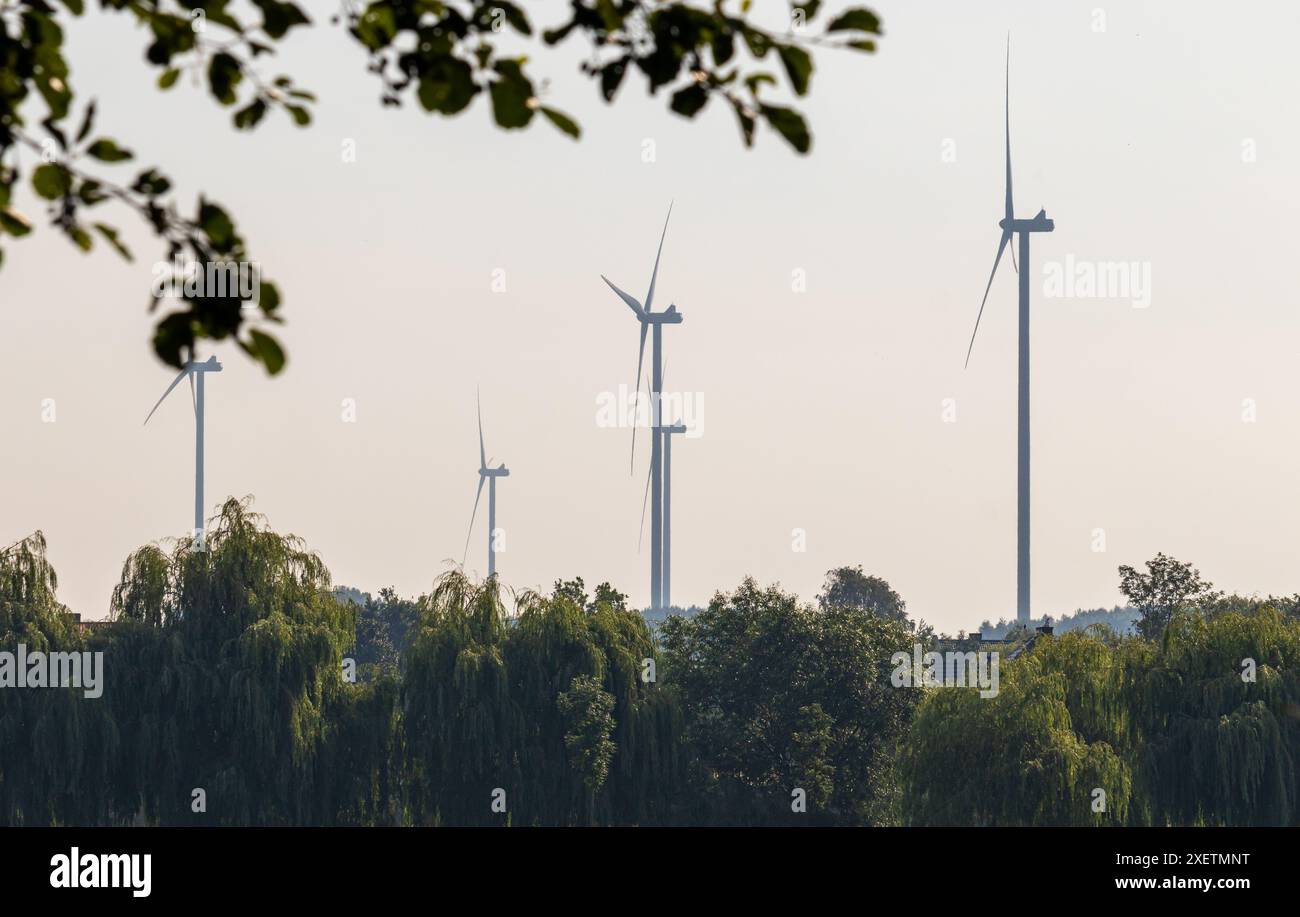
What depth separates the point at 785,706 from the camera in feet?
258

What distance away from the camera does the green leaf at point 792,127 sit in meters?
7.81

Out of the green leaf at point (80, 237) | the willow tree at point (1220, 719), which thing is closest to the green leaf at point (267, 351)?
the green leaf at point (80, 237)

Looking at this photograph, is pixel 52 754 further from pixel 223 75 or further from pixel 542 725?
pixel 223 75

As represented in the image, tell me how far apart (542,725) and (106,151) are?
210 ft

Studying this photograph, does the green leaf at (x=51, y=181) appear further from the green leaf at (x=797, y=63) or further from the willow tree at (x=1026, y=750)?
the willow tree at (x=1026, y=750)

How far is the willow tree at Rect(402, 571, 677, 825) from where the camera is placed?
69312 mm

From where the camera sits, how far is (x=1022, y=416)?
4469 inches

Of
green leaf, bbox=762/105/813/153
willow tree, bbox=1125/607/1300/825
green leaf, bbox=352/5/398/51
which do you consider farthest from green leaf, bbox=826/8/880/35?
willow tree, bbox=1125/607/1300/825

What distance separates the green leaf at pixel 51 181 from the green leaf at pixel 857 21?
2.86m

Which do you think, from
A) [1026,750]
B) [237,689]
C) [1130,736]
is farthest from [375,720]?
[1130,736]

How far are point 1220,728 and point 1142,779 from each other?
278 cm

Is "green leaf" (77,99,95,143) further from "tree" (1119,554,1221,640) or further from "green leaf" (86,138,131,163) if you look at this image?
"tree" (1119,554,1221,640)

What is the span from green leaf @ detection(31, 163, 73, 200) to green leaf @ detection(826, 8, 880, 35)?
2856 millimetres

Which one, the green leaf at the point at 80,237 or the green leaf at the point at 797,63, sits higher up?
the green leaf at the point at 797,63
